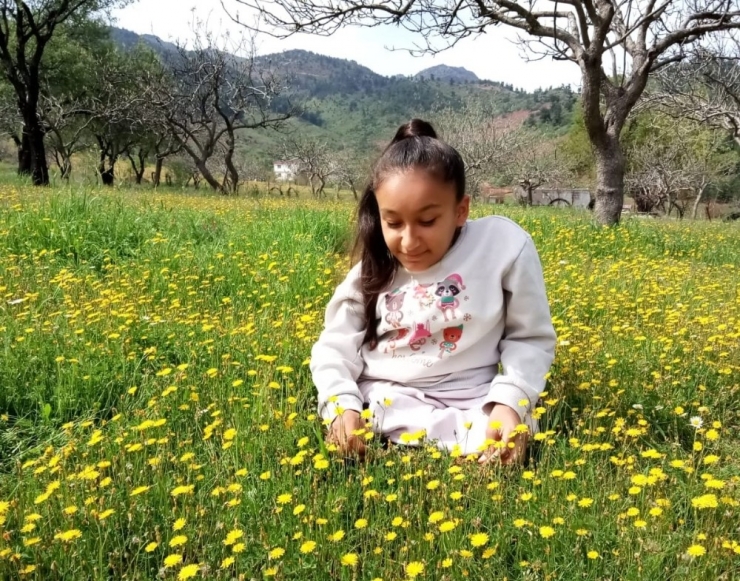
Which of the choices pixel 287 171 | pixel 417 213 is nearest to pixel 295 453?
pixel 417 213

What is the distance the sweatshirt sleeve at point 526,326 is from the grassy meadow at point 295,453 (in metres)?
0.22

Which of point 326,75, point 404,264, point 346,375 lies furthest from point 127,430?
point 326,75

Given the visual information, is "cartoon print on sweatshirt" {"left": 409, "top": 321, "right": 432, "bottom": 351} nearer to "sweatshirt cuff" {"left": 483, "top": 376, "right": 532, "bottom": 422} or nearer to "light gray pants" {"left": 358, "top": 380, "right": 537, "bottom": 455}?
"light gray pants" {"left": 358, "top": 380, "right": 537, "bottom": 455}

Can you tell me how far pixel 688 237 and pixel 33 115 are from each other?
53.5 ft

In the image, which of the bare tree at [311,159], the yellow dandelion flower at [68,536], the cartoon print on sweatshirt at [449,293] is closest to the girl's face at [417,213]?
the cartoon print on sweatshirt at [449,293]

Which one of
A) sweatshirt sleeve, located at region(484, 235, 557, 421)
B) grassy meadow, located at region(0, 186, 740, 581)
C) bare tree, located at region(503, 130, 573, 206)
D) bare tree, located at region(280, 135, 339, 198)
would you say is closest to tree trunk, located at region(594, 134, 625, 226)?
grassy meadow, located at region(0, 186, 740, 581)

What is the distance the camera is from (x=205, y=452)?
2014mm

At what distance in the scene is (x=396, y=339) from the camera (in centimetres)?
230

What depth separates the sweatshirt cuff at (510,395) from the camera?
1.96 meters

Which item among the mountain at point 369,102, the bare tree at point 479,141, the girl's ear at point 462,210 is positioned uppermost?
the mountain at point 369,102

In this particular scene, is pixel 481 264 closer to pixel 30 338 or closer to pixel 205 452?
pixel 205 452

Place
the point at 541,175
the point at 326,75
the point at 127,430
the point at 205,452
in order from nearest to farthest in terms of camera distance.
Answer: the point at 205,452, the point at 127,430, the point at 541,175, the point at 326,75

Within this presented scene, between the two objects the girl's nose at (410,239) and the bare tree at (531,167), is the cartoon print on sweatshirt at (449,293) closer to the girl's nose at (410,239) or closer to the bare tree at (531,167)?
the girl's nose at (410,239)

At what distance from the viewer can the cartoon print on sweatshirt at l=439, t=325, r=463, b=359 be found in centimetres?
219
